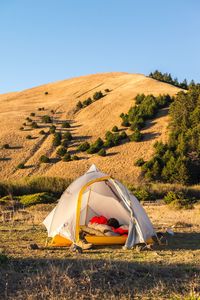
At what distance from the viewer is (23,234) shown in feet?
45.5

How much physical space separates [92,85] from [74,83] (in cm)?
701

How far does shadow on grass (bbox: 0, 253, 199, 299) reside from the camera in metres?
6.52

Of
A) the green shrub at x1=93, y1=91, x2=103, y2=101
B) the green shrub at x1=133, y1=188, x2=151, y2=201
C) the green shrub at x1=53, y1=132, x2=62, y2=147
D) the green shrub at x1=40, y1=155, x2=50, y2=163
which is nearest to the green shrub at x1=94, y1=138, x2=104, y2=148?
the green shrub at x1=53, y1=132, x2=62, y2=147

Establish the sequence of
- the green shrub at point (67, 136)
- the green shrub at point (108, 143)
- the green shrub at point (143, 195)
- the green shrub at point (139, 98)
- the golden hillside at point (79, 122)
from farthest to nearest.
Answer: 1. the green shrub at point (139, 98)
2. the green shrub at point (67, 136)
3. the green shrub at point (108, 143)
4. the golden hillside at point (79, 122)
5. the green shrub at point (143, 195)

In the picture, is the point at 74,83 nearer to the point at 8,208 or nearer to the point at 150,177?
the point at 150,177

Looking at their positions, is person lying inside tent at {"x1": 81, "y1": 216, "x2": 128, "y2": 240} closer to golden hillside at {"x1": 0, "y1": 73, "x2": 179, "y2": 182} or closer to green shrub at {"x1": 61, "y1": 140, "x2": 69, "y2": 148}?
golden hillside at {"x1": 0, "y1": 73, "x2": 179, "y2": 182}

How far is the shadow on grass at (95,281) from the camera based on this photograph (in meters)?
6.52

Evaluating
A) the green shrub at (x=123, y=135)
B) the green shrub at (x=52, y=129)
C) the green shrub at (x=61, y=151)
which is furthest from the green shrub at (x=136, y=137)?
the green shrub at (x=52, y=129)

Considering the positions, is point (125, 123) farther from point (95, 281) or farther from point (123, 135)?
point (95, 281)

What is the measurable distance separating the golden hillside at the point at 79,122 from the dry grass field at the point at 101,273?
3632 cm

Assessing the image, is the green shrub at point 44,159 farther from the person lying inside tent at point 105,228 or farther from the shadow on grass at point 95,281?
the shadow on grass at point 95,281

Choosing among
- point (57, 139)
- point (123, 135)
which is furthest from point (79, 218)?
point (57, 139)

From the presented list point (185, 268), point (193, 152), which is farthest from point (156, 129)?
point (185, 268)

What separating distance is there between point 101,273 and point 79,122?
191 ft
